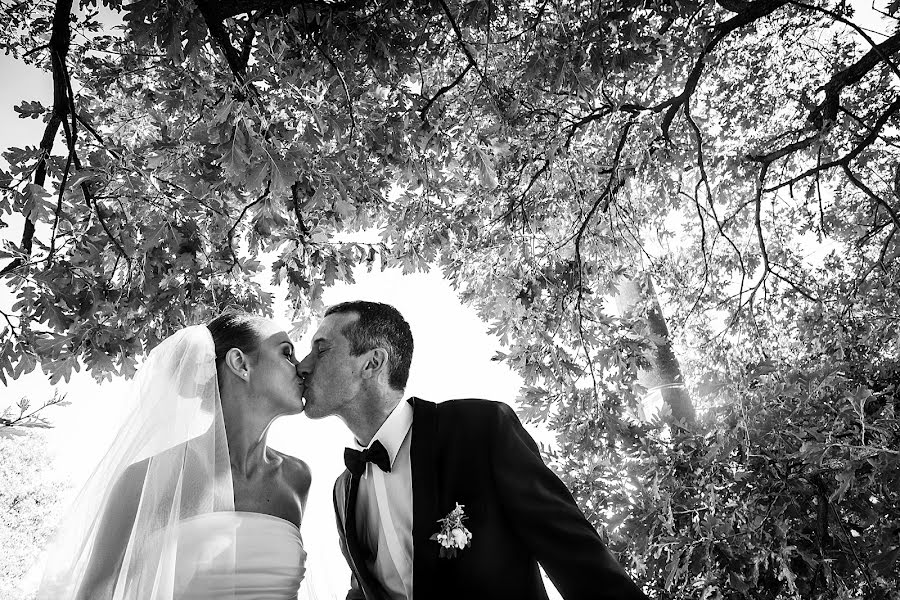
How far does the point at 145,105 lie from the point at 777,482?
18.2 feet

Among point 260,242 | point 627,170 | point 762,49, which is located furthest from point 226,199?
point 762,49

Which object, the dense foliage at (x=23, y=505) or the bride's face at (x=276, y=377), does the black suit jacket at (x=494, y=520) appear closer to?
the bride's face at (x=276, y=377)

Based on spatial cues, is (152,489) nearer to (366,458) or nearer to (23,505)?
(366,458)

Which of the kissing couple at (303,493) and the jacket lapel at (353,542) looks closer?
the kissing couple at (303,493)

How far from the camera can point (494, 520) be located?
8.19ft

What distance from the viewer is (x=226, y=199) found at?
4.94m

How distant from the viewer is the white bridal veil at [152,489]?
2402 mm

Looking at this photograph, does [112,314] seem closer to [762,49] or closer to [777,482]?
[777,482]

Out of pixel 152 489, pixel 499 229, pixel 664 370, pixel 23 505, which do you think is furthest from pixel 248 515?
pixel 23 505

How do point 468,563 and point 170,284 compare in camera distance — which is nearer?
point 468,563

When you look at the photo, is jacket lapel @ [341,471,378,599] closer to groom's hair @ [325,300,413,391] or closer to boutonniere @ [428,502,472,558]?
boutonniere @ [428,502,472,558]

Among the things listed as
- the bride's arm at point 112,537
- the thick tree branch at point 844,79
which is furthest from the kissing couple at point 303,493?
the thick tree branch at point 844,79

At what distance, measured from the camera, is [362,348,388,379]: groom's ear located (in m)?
3.27

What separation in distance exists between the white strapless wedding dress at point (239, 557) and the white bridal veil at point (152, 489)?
38mm
